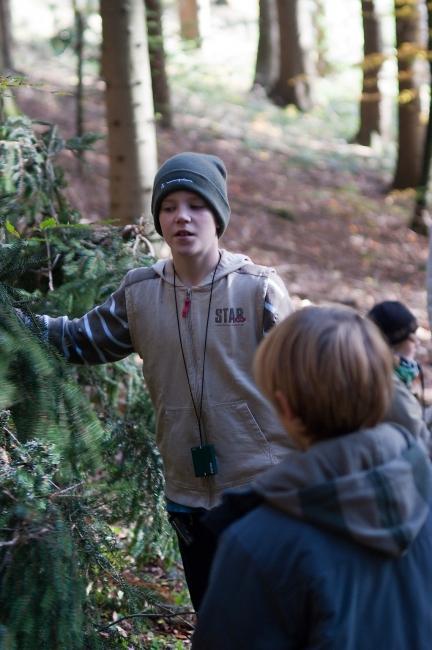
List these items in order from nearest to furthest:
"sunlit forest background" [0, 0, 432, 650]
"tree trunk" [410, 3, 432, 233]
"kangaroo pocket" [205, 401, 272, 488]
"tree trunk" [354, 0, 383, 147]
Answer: "sunlit forest background" [0, 0, 432, 650], "kangaroo pocket" [205, 401, 272, 488], "tree trunk" [410, 3, 432, 233], "tree trunk" [354, 0, 383, 147]

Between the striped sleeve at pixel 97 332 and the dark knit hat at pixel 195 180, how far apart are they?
419mm

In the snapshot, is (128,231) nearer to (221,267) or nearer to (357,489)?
(221,267)

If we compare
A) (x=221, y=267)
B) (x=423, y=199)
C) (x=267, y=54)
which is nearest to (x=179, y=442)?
(x=221, y=267)

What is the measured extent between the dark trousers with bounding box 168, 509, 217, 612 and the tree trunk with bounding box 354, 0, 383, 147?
55.5 feet

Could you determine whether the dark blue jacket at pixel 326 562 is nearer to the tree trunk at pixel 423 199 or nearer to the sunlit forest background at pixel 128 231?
the sunlit forest background at pixel 128 231

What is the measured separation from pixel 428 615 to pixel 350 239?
1374cm

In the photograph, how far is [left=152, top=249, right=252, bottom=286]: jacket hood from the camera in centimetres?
312

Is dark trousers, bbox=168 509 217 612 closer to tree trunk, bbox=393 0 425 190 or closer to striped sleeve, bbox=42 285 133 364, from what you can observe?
striped sleeve, bbox=42 285 133 364

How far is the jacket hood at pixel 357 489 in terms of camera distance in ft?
5.74

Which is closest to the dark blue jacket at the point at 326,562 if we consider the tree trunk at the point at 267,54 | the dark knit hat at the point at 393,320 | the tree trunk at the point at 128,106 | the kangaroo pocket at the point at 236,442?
the kangaroo pocket at the point at 236,442

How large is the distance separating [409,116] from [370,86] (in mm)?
4375

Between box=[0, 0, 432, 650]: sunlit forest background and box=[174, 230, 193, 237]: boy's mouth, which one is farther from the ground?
box=[174, 230, 193, 237]: boy's mouth

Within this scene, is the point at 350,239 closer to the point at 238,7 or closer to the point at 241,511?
the point at 241,511

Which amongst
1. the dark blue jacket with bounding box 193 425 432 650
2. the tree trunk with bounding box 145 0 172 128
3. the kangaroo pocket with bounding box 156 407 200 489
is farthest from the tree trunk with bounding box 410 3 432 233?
the dark blue jacket with bounding box 193 425 432 650
